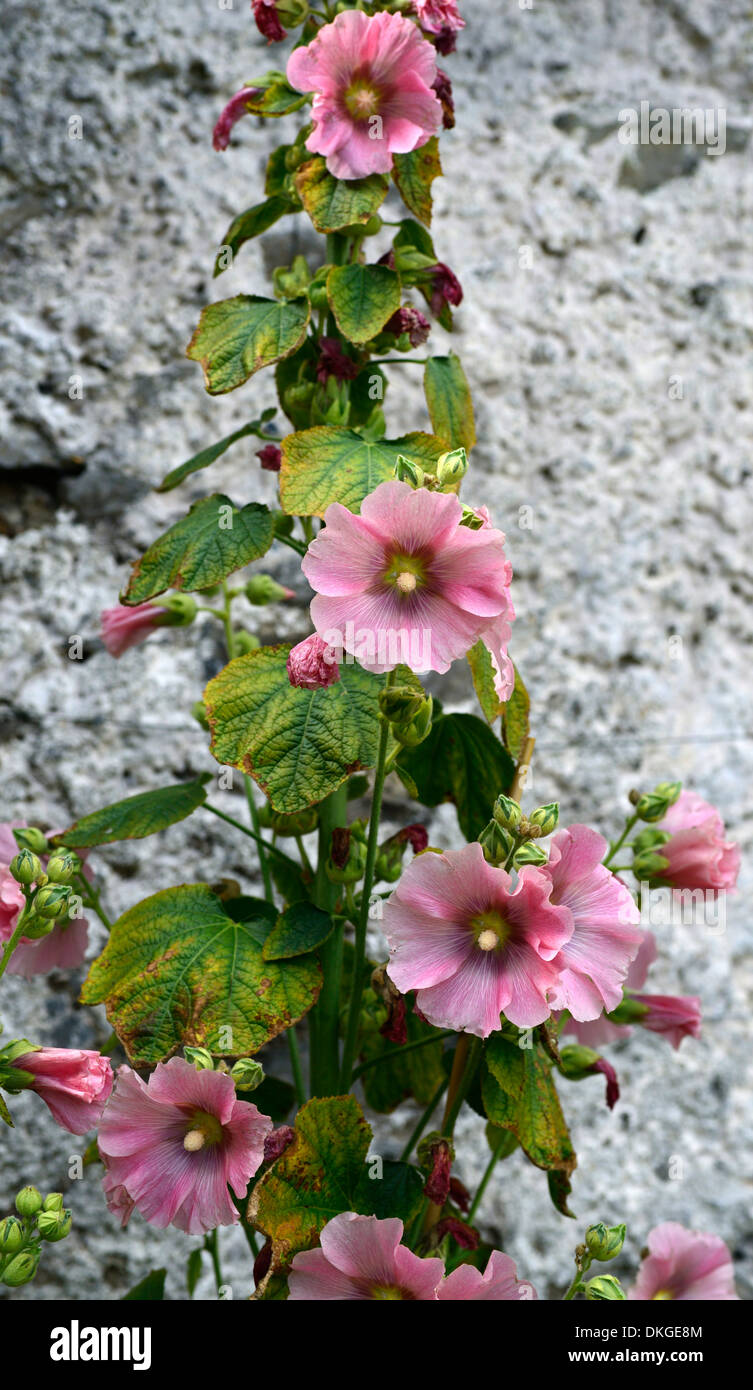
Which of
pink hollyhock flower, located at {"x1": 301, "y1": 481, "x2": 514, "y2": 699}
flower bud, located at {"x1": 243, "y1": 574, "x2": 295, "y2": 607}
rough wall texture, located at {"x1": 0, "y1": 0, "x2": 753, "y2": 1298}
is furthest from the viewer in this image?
rough wall texture, located at {"x1": 0, "y1": 0, "x2": 753, "y2": 1298}

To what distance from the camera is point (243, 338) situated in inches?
28.9

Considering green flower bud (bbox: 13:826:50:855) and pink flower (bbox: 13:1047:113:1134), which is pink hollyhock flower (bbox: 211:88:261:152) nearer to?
green flower bud (bbox: 13:826:50:855)

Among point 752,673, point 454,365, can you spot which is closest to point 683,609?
point 752,673

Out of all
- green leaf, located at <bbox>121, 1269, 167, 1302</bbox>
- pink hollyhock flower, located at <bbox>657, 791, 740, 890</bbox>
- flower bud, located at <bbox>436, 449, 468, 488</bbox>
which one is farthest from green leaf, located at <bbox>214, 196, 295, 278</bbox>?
green leaf, located at <bbox>121, 1269, 167, 1302</bbox>

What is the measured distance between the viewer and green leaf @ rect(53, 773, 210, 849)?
2.42ft

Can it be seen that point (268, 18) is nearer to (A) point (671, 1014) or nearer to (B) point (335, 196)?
(B) point (335, 196)

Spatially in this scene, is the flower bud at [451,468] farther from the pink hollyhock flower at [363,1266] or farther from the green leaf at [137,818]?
the pink hollyhock flower at [363,1266]

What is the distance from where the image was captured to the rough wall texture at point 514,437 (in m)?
1.13

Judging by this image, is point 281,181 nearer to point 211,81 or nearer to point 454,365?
point 454,365

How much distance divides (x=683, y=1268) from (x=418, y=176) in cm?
83

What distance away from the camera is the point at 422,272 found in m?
0.79

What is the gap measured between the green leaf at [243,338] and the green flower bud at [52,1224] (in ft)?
1.61

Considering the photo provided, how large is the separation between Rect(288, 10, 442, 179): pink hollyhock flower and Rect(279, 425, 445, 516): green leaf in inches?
7.0
